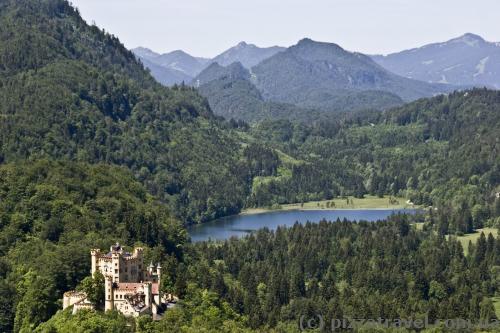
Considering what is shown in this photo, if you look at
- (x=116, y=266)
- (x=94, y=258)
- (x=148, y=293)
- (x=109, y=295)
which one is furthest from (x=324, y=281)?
(x=109, y=295)

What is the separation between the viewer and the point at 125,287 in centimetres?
9562

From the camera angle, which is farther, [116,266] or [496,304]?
[496,304]

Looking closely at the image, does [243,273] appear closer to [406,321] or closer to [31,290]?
[406,321]

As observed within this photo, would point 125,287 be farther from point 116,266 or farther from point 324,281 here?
point 324,281

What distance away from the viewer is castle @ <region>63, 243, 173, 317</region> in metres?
94.8

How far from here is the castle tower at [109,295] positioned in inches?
3725

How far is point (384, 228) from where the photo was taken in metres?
188

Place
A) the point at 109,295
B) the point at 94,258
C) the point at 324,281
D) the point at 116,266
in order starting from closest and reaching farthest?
the point at 109,295 < the point at 116,266 < the point at 94,258 < the point at 324,281

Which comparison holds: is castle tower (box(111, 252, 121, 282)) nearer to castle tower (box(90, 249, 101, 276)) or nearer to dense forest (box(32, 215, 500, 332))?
castle tower (box(90, 249, 101, 276))

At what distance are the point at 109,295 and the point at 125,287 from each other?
6.04ft

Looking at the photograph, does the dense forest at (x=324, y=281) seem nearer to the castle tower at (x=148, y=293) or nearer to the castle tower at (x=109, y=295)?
the castle tower at (x=148, y=293)

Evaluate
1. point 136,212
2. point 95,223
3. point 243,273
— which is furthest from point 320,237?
point 95,223

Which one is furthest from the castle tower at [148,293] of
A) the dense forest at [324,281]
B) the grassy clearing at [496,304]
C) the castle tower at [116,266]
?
the grassy clearing at [496,304]

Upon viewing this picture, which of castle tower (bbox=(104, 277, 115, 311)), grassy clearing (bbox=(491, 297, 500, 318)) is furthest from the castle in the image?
grassy clearing (bbox=(491, 297, 500, 318))
